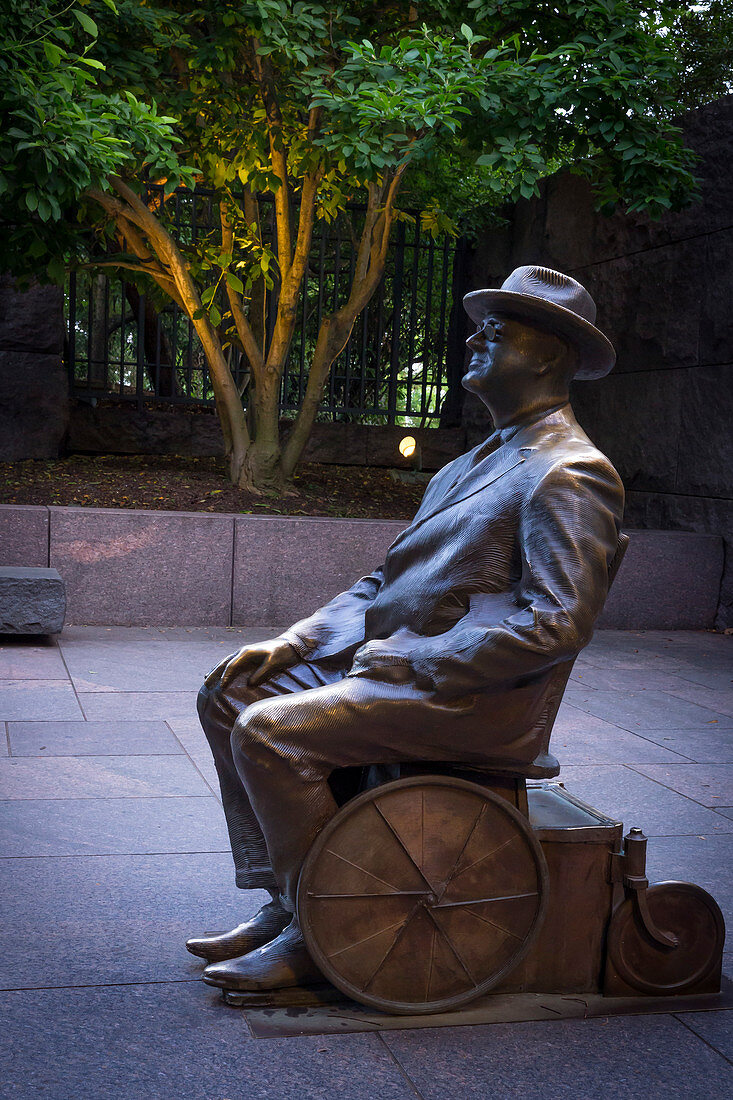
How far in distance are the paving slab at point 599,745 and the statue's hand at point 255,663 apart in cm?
234

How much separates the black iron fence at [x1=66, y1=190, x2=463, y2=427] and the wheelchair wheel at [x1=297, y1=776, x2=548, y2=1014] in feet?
26.7

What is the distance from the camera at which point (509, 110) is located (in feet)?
25.5

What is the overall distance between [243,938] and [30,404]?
8.45 meters


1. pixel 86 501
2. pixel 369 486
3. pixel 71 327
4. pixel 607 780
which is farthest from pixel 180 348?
pixel 607 780

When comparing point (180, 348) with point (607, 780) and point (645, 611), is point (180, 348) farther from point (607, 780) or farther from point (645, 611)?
point (607, 780)

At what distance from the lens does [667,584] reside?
9.02m

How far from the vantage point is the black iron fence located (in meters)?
11.5

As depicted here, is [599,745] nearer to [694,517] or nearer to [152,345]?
[694,517]

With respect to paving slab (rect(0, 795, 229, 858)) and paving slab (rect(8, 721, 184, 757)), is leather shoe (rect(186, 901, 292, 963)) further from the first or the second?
paving slab (rect(8, 721, 184, 757))

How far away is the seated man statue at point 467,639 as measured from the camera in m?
2.68

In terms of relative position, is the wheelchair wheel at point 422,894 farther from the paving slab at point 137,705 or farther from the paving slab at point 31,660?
the paving slab at point 31,660

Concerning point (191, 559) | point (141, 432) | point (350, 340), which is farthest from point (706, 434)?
point (141, 432)

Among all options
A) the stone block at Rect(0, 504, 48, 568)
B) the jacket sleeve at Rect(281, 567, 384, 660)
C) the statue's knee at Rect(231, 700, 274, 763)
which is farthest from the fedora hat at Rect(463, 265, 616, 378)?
the stone block at Rect(0, 504, 48, 568)

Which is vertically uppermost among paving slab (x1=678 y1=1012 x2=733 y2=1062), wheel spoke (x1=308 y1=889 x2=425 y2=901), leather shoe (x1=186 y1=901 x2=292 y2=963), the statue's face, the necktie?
the statue's face
